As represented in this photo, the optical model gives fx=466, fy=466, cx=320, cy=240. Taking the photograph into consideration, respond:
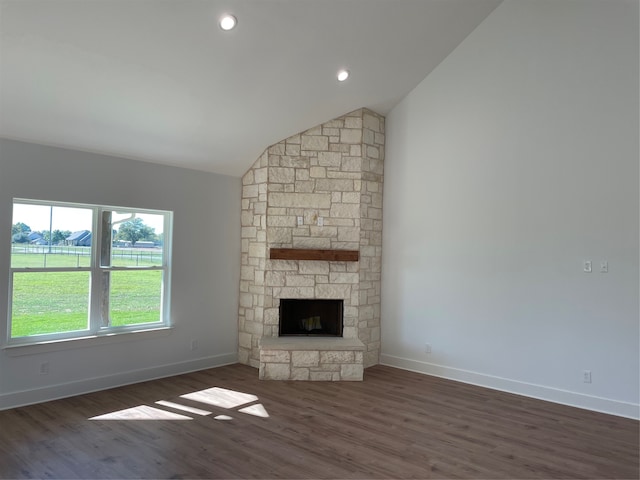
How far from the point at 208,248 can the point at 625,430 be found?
14.9 feet

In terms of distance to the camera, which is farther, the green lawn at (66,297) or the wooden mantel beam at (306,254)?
the wooden mantel beam at (306,254)

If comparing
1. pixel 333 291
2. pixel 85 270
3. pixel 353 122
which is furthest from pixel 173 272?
pixel 353 122

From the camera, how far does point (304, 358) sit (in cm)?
521

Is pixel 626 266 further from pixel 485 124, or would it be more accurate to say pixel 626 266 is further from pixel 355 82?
pixel 355 82

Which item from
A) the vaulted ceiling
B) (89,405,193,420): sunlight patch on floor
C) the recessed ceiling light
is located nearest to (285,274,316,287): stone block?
the vaulted ceiling

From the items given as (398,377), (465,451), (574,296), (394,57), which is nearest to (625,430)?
(574,296)

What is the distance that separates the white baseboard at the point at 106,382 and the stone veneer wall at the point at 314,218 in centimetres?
52

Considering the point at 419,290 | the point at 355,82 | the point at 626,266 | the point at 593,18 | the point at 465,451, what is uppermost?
the point at 593,18

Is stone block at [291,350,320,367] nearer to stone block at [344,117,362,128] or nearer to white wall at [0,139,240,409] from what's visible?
white wall at [0,139,240,409]

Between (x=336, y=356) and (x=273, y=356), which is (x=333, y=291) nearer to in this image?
(x=336, y=356)

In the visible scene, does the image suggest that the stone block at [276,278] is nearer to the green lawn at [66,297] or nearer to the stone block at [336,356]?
the stone block at [336,356]

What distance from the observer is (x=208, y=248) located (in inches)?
224

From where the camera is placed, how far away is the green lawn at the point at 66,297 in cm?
421

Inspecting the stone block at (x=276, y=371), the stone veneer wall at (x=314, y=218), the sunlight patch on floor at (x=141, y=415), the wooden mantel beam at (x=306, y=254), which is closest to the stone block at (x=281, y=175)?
the stone veneer wall at (x=314, y=218)
